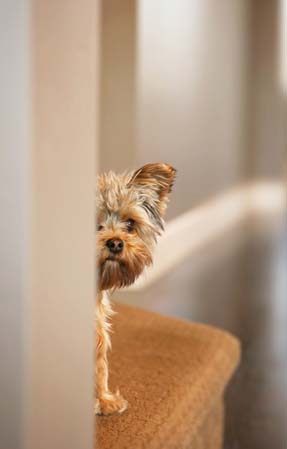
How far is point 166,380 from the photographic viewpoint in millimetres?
1207

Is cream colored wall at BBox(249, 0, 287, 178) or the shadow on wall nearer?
the shadow on wall

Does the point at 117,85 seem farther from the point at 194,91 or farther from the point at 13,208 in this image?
the point at 13,208

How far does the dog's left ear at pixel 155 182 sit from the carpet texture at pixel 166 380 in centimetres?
16

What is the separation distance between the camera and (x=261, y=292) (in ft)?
4.87

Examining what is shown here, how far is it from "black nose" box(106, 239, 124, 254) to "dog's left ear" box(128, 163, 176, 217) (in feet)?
0.27

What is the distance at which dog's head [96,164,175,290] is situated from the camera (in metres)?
1.03

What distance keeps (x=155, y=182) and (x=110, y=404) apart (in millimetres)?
318

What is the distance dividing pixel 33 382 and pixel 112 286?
0.76 ft

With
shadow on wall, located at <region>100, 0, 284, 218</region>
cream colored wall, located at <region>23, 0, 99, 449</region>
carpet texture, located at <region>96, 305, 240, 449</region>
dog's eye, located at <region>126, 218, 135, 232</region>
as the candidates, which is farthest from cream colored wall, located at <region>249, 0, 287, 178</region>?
cream colored wall, located at <region>23, 0, 99, 449</region>

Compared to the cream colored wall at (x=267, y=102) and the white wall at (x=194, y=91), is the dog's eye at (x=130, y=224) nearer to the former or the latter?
the white wall at (x=194, y=91)

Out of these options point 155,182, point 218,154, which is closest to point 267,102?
point 218,154

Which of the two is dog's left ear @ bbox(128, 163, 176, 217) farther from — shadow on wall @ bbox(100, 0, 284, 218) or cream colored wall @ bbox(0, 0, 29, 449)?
cream colored wall @ bbox(0, 0, 29, 449)

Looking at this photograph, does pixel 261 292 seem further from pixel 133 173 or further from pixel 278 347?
pixel 133 173

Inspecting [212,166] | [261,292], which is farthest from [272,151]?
[261,292]
